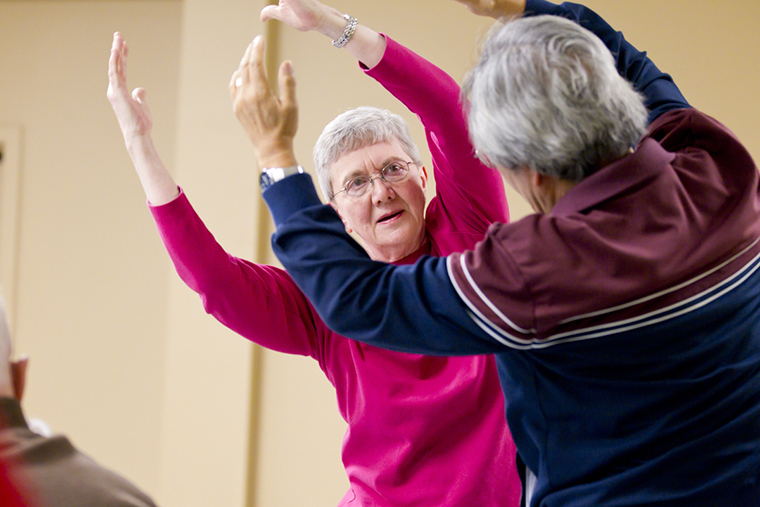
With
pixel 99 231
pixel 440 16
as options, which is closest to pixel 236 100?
pixel 440 16

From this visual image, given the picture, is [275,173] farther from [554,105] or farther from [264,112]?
[554,105]

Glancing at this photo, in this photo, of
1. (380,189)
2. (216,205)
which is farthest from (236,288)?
(216,205)

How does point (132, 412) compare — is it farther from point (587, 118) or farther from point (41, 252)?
point (587, 118)

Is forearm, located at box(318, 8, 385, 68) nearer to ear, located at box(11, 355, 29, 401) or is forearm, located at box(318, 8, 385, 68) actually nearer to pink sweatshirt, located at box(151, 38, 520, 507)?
pink sweatshirt, located at box(151, 38, 520, 507)

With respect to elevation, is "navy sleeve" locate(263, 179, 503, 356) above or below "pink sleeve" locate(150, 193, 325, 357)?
above

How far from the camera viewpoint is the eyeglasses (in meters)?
1.41

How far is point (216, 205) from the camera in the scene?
9.01 ft

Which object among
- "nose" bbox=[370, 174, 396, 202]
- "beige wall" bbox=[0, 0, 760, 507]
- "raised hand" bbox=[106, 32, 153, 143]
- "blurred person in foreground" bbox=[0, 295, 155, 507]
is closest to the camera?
"blurred person in foreground" bbox=[0, 295, 155, 507]

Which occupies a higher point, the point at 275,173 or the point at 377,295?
the point at 275,173

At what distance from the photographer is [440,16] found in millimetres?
2754

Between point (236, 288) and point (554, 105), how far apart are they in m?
0.71

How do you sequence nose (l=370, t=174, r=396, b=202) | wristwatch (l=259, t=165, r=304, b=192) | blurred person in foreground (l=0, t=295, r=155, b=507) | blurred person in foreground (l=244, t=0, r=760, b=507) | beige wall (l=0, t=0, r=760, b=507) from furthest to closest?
beige wall (l=0, t=0, r=760, b=507) < nose (l=370, t=174, r=396, b=202) < wristwatch (l=259, t=165, r=304, b=192) < blurred person in foreground (l=244, t=0, r=760, b=507) < blurred person in foreground (l=0, t=295, r=155, b=507)

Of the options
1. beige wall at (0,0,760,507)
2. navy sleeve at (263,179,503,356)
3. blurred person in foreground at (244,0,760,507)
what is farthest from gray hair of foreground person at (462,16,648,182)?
beige wall at (0,0,760,507)

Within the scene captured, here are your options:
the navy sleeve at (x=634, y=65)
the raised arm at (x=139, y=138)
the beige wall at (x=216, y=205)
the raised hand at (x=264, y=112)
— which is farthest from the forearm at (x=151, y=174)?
the beige wall at (x=216, y=205)
